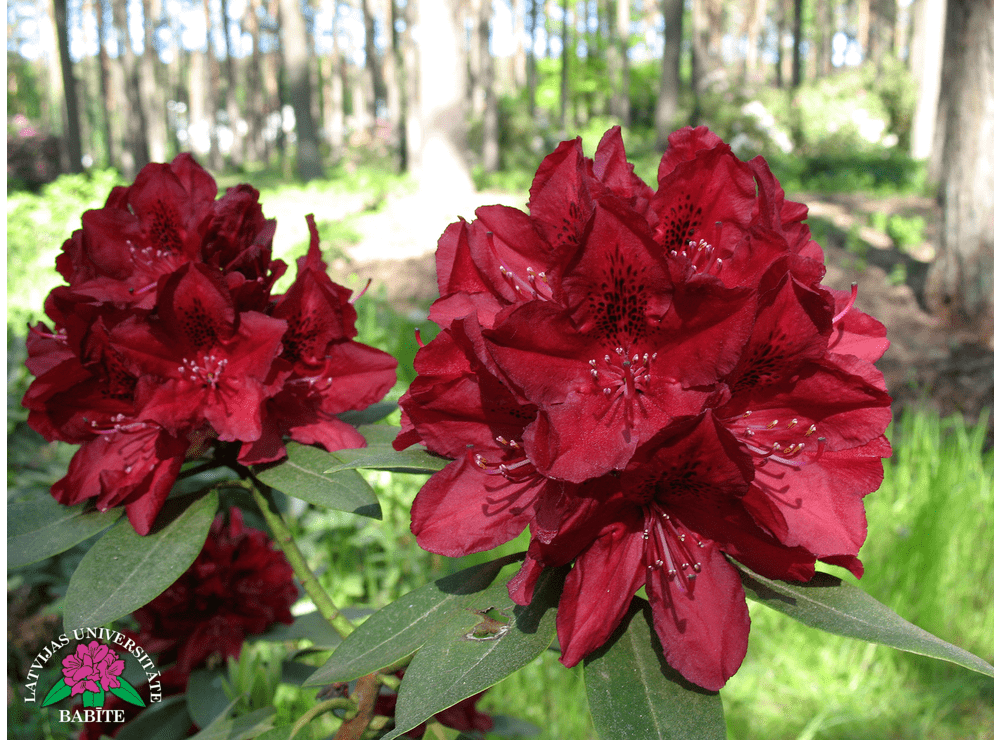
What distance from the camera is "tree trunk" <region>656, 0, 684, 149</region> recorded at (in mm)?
13961

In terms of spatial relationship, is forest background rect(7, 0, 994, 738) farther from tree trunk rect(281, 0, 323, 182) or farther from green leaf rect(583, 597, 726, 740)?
green leaf rect(583, 597, 726, 740)

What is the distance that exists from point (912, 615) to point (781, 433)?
281 cm

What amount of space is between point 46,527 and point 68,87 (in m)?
12.5

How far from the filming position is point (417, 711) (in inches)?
31.1

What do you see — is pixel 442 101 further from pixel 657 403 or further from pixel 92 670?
pixel 657 403

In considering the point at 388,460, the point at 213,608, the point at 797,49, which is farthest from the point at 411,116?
the point at 388,460

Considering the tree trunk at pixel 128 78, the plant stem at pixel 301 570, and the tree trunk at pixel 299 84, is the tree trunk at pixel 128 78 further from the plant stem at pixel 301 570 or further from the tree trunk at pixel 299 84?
the plant stem at pixel 301 570

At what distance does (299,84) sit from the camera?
50.7 feet

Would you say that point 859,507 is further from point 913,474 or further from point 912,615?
point 913,474

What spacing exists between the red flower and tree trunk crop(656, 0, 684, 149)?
1342cm

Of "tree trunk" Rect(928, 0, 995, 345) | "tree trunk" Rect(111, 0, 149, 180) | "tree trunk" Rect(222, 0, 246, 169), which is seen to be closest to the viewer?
"tree trunk" Rect(928, 0, 995, 345)

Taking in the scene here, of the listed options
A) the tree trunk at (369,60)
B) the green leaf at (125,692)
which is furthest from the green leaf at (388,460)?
the tree trunk at (369,60)

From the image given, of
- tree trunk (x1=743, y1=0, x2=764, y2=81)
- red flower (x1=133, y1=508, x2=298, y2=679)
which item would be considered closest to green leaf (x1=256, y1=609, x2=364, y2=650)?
red flower (x1=133, y1=508, x2=298, y2=679)

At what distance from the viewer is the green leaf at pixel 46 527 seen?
114cm
